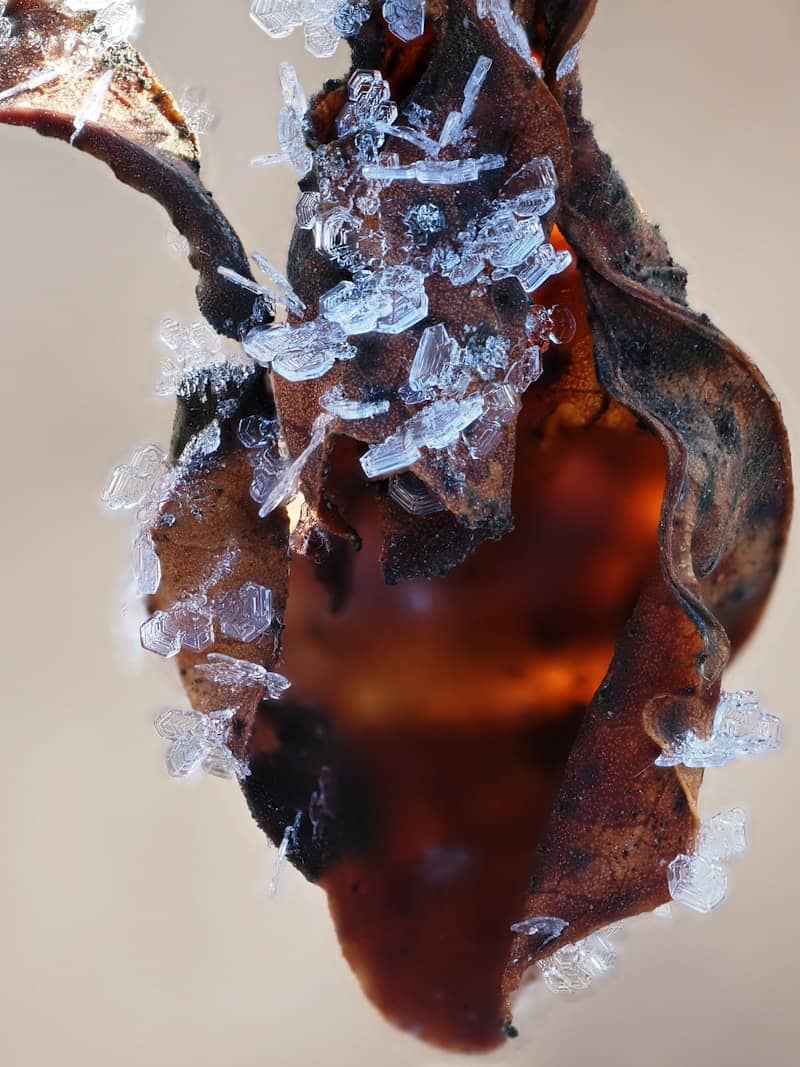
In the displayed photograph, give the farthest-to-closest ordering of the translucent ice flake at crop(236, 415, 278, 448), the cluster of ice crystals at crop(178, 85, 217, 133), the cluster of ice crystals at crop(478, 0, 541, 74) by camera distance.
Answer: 1. the cluster of ice crystals at crop(178, 85, 217, 133)
2. the translucent ice flake at crop(236, 415, 278, 448)
3. the cluster of ice crystals at crop(478, 0, 541, 74)

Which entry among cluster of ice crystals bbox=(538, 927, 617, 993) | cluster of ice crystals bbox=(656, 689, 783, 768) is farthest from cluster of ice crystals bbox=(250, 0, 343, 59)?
cluster of ice crystals bbox=(538, 927, 617, 993)

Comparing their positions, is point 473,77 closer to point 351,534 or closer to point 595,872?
point 351,534

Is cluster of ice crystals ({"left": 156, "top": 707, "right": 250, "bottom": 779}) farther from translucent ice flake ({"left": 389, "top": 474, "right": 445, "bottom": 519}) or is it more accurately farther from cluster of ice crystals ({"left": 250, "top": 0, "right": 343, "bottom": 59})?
cluster of ice crystals ({"left": 250, "top": 0, "right": 343, "bottom": 59})

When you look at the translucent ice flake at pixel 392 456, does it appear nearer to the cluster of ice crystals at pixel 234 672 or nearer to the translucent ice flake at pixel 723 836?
the cluster of ice crystals at pixel 234 672

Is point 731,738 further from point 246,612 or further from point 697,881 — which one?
point 246,612

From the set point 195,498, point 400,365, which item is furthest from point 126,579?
point 400,365

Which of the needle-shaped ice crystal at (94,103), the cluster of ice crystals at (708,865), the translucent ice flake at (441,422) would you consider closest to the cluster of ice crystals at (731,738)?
the cluster of ice crystals at (708,865)

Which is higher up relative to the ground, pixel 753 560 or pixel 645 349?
pixel 645 349
